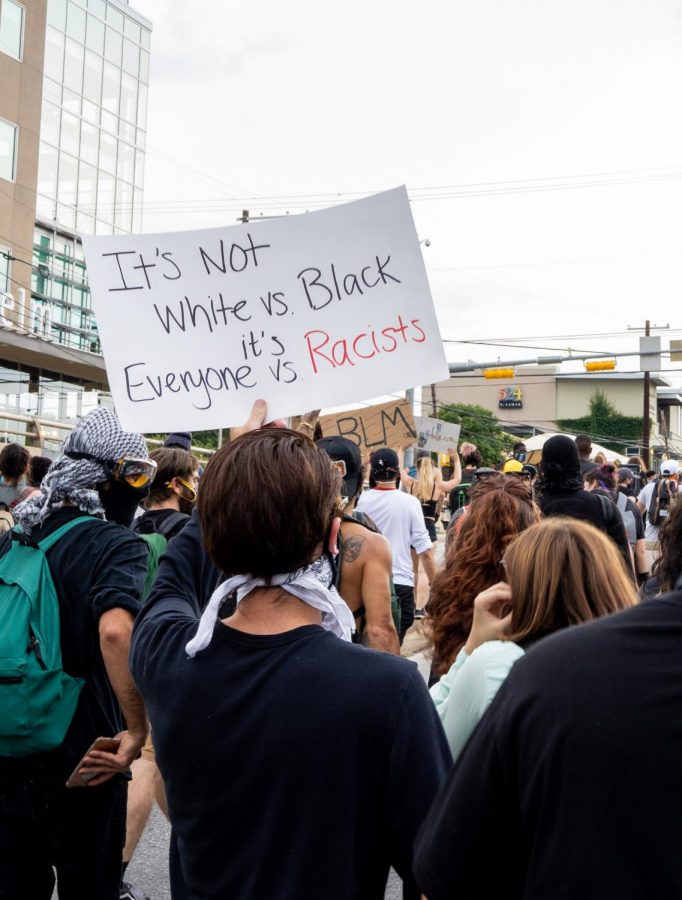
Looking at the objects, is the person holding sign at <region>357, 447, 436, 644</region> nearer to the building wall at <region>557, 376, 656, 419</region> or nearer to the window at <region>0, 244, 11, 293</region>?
the window at <region>0, 244, 11, 293</region>

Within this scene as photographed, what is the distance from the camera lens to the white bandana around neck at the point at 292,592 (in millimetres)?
1917

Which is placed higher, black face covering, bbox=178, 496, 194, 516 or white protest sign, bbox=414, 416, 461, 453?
white protest sign, bbox=414, 416, 461, 453

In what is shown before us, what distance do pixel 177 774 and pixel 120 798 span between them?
4.06 ft

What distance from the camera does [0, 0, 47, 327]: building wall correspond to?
2880 cm

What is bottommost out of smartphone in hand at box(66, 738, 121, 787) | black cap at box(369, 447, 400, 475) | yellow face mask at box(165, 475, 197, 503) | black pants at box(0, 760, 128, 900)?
black pants at box(0, 760, 128, 900)

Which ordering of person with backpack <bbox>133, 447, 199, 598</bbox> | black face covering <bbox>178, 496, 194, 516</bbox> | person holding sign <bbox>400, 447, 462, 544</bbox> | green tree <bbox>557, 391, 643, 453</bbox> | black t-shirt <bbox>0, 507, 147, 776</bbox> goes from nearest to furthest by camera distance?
1. black t-shirt <bbox>0, 507, 147, 776</bbox>
2. person with backpack <bbox>133, 447, 199, 598</bbox>
3. black face covering <bbox>178, 496, 194, 516</bbox>
4. person holding sign <bbox>400, 447, 462, 544</bbox>
5. green tree <bbox>557, 391, 643, 453</bbox>

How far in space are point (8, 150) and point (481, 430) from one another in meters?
45.2

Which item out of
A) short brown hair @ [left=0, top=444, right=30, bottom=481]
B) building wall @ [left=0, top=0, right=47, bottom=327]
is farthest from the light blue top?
building wall @ [left=0, top=0, right=47, bottom=327]

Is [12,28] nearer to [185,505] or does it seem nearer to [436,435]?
[436,435]

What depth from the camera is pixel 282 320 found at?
3.00 meters

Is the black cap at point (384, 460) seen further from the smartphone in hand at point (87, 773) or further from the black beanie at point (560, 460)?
the smartphone in hand at point (87, 773)

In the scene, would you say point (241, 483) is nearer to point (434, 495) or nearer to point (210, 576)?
point (210, 576)

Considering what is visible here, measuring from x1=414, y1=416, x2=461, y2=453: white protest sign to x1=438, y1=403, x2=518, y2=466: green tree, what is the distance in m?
50.2

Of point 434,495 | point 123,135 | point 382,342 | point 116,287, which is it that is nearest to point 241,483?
point 382,342
